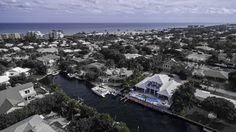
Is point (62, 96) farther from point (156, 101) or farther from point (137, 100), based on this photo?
point (156, 101)

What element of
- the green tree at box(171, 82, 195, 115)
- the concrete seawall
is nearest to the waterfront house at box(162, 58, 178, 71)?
the concrete seawall

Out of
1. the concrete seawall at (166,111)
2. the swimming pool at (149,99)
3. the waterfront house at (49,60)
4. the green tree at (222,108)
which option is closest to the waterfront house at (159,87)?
the swimming pool at (149,99)

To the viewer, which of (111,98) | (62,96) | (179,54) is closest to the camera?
(62,96)

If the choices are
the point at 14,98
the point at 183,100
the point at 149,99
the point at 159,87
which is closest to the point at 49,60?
the point at 14,98

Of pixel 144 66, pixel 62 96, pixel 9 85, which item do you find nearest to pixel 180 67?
pixel 144 66

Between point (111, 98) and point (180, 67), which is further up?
point (180, 67)

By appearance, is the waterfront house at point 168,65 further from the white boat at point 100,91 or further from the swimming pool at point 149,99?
the white boat at point 100,91
